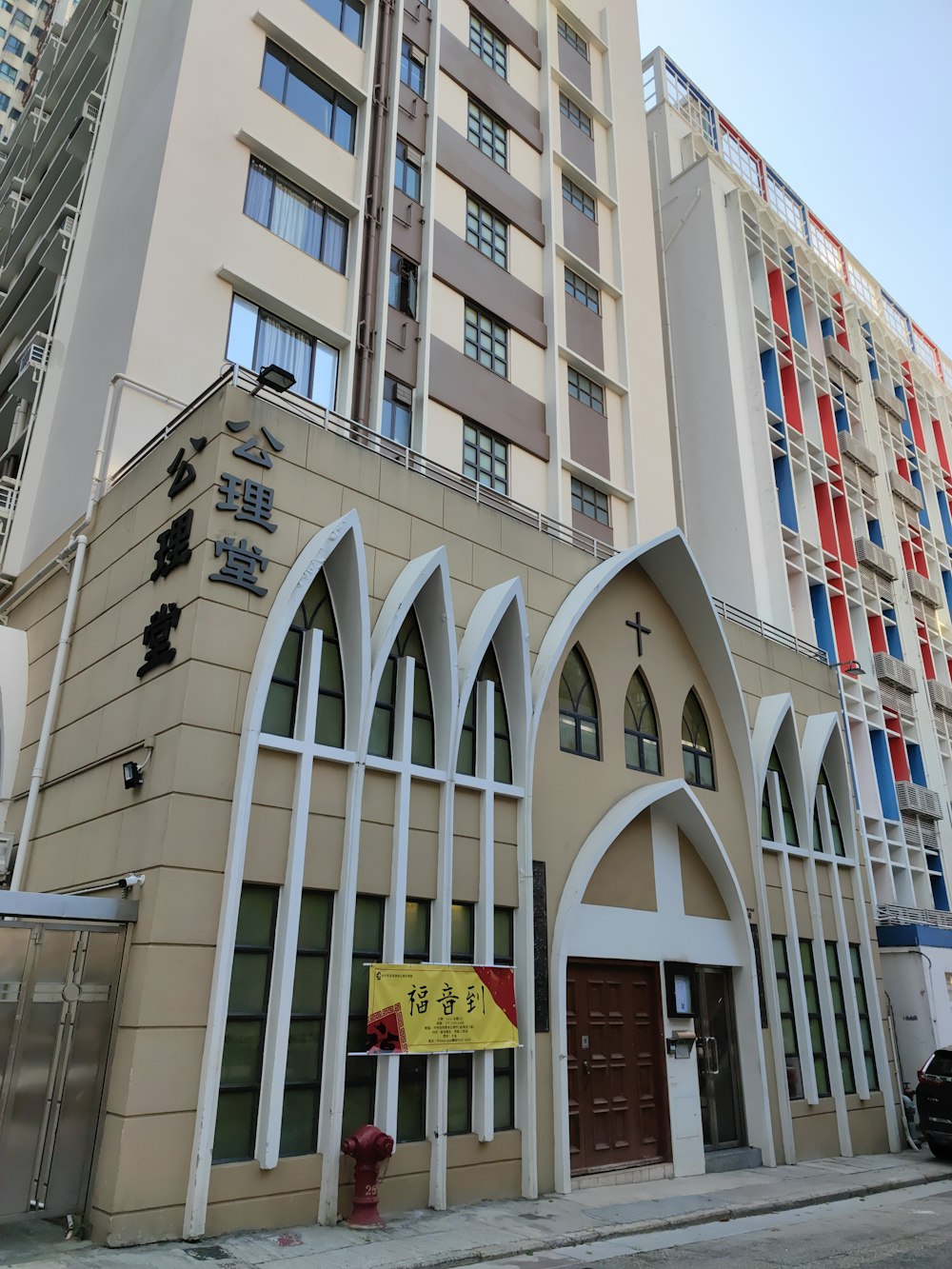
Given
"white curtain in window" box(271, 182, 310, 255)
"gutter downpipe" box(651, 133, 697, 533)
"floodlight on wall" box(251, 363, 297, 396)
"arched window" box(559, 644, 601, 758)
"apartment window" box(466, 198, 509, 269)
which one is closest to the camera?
"floodlight on wall" box(251, 363, 297, 396)

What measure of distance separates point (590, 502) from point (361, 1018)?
12.7 meters

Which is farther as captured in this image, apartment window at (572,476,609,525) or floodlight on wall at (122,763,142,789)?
apartment window at (572,476,609,525)

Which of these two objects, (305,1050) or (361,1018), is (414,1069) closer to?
(361,1018)

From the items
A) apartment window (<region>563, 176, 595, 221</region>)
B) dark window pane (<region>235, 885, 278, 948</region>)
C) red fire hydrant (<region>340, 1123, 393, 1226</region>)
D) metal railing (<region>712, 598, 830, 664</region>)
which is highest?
apartment window (<region>563, 176, 595, 221</region>)

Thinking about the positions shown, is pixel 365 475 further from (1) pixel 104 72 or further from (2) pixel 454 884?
(1) pixel 104 72

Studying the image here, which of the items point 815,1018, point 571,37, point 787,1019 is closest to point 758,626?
point 815,1018

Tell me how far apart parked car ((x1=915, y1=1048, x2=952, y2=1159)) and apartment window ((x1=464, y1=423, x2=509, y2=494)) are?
1228 cm

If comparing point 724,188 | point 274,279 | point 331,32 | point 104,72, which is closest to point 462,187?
point 331,32

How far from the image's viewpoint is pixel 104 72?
1995 cm

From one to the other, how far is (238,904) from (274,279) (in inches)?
414

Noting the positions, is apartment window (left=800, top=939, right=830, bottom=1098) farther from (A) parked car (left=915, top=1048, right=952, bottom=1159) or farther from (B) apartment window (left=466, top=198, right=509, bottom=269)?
(B) apartment window (left=466, top=198, right=509, bottom=269)

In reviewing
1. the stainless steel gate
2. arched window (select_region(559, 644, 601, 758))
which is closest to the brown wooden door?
arched window (select_region(559, 644, 601, 758))

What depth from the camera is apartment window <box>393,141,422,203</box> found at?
60.8ft

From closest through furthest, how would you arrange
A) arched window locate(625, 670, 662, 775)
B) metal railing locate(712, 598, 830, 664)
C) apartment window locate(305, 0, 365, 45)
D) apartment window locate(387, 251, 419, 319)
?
arched window locate(625, 670, 662, 775), metal railing locate(712, 598, 830, 664), apartment window locate(387, 251, 419, 319), apartment window locate(305, 0, 365, 45)
